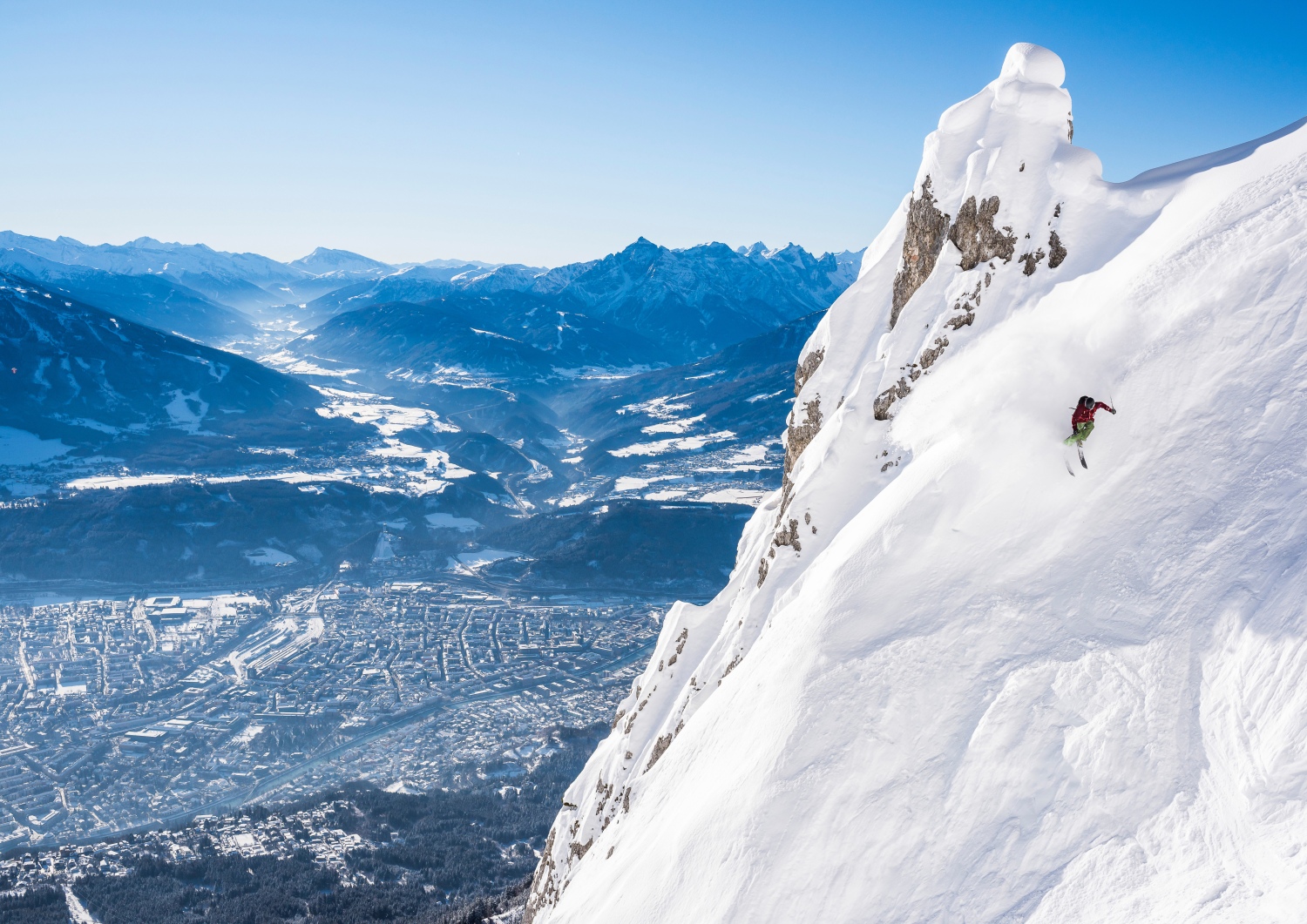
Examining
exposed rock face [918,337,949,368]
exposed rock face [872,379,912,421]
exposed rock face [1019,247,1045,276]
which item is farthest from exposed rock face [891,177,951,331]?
exposed rock face [1019,247,1045,276]

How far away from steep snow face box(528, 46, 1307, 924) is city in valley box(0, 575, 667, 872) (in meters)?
80.2

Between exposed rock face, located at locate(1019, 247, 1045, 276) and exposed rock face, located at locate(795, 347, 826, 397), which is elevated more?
exposed rock face, located at locate(1019, 247, 1045, 276)

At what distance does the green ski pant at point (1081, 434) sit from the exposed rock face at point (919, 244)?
500 inches

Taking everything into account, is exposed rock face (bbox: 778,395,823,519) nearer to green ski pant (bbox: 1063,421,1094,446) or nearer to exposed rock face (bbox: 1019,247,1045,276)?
exposed rock face (bbox: 1019,247,1045,276)

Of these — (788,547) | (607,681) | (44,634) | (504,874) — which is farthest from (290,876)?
(44,634)

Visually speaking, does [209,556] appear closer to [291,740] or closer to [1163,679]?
[291,740]

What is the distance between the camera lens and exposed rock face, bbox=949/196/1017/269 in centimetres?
2664

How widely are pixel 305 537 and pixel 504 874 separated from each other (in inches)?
5297

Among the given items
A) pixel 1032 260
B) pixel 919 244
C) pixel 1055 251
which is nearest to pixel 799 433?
pixel 919 244

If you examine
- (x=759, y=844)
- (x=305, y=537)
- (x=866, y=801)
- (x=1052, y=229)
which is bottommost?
(x=305, y=537)

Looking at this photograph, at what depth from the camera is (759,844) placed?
1761 centimetres

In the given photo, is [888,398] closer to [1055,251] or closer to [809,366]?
[1055,251]

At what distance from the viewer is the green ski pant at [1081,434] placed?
18.6 meters

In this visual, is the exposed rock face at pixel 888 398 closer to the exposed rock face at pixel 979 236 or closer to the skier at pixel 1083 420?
the exposed rock face at pixel 979 236
